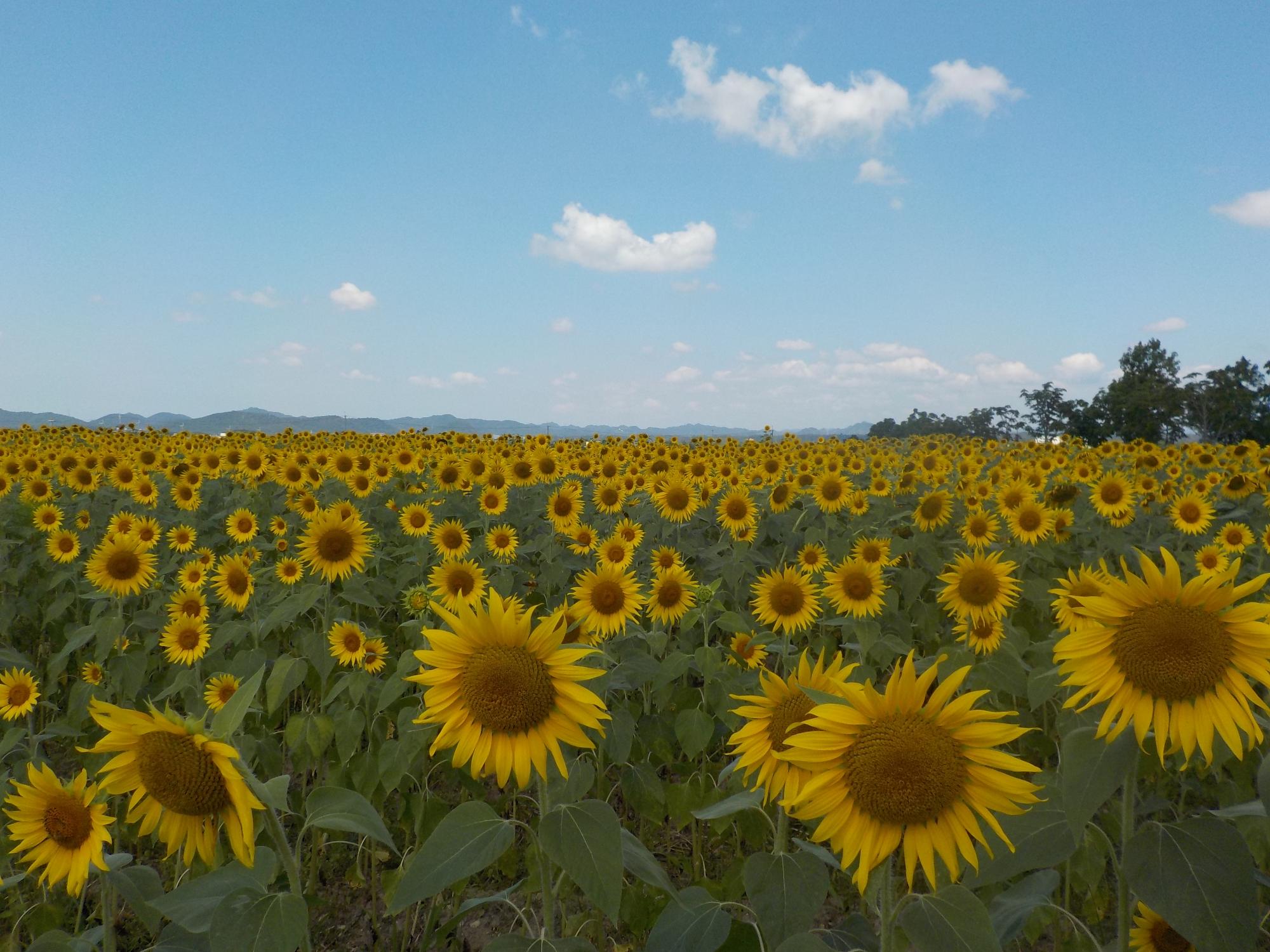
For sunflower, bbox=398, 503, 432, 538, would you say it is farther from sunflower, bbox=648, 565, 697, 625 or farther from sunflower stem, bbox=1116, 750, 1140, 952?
sunflower stem, bbox=1116, 750, 1140, 952

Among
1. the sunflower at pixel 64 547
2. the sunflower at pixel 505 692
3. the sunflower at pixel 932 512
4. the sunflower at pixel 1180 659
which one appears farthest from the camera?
the sunflower at pixel 932 512

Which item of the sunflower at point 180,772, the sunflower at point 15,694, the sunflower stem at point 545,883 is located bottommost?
the sunflower at point 15,694

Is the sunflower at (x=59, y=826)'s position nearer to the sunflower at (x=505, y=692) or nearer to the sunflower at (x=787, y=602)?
the sunflower at (x=505, y=692)

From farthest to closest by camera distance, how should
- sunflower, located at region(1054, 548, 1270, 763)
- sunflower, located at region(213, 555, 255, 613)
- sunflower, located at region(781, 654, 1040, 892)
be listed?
1. sunflower, located at region(213, 555, 255, 613)
2. sunflower, located at region(1054, 548, 1270, 763)
3. sunflower, located at region(781, 654, 1040, 892)

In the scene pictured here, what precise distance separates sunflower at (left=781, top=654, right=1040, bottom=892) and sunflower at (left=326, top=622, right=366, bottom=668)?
3.47m

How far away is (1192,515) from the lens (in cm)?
838

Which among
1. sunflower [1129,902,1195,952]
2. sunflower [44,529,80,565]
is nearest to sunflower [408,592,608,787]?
sunflower [1129,902,1195,952]

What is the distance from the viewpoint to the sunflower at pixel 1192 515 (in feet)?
27.0

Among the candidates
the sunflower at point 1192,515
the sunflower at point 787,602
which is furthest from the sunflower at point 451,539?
the sunflower at point 1192,515

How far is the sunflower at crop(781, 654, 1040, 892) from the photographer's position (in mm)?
1604

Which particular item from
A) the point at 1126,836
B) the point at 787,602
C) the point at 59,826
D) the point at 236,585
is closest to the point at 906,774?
the point at 1126,836

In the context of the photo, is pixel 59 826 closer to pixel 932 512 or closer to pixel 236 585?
pixel 236 585

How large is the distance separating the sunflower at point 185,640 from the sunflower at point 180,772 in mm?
3290

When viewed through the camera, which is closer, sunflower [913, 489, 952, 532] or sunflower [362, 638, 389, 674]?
sunflower [362, 638, 389, 674]
